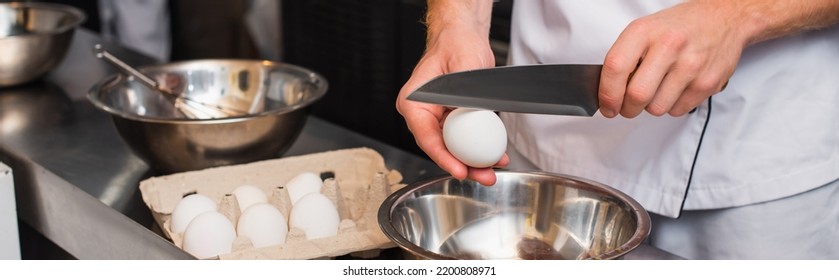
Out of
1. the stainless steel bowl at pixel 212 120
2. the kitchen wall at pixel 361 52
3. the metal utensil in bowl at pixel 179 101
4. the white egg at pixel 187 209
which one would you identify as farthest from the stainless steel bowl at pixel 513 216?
the kitchen wall at pixel 361 52

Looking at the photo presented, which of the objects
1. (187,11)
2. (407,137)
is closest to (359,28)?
(407,137)

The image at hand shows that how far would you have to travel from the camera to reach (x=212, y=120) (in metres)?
1.43

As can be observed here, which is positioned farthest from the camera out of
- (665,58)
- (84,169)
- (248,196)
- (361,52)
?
(361,52)

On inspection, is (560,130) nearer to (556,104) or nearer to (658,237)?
(658,237)

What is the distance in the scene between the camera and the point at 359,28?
10.3 feet

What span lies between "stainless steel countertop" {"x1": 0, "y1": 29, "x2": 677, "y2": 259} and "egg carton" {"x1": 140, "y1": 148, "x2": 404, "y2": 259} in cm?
6

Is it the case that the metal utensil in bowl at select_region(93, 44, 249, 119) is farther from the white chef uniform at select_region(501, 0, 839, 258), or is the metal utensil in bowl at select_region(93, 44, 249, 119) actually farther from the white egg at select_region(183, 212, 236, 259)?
the white chef uniform at select_region(501, 0, 839, 258)

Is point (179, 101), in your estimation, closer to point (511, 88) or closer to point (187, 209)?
point (187, 209)

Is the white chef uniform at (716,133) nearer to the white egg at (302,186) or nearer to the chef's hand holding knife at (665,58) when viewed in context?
the chef's hand holding knife at (665,58)

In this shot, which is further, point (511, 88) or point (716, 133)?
point (716, 133)

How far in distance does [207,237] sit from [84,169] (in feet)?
1.49

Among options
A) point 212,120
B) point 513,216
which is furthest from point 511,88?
point 212,120
